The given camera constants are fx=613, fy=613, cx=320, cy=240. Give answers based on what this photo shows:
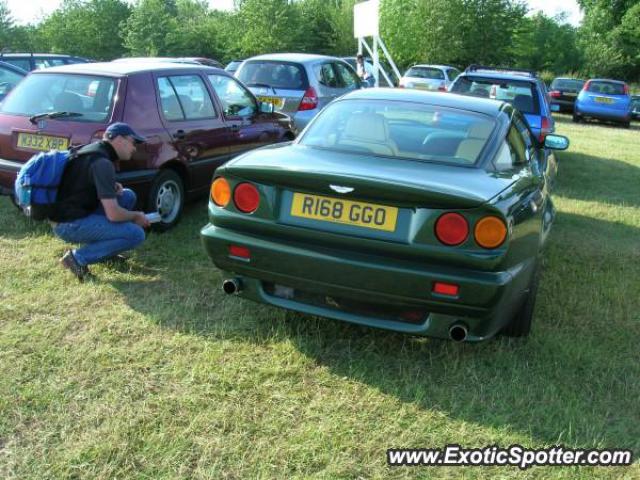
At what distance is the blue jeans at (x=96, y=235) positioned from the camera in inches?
172

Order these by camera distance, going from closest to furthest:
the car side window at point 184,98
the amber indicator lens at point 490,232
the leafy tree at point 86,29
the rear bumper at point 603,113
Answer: the amber indicator lens at point 490,232 → the car side window at point 184,98 → the rear bumper at point 603,113 → the leafy tree at point 86,29

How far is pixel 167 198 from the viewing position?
5.61 meters

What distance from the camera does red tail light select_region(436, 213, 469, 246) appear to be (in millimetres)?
2867

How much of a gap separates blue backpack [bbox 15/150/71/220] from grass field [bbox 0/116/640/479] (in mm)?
548

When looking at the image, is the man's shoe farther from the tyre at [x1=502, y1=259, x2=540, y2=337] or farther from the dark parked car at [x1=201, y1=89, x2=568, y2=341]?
the tyre at [x1=502, y1=259, x2=540, y2=337]

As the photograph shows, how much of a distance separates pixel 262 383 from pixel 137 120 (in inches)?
118

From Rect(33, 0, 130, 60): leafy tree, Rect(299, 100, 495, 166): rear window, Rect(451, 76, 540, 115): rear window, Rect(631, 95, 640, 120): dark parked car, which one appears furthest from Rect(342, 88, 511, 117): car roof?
Rect(33, 0, 130, 60): leafy tree

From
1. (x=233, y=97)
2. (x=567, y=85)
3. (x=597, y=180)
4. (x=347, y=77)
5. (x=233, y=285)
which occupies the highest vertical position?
(x=347, y=77)

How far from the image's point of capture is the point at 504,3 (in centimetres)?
3253

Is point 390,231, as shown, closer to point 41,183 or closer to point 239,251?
point 239,251

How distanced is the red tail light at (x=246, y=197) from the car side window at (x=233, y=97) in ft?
10.9

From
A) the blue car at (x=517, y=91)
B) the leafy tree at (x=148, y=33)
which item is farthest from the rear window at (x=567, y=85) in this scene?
the leafy tree at (x=148, y=33)

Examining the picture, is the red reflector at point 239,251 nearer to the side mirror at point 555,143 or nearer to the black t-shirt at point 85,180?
the black t-shirt at point 85,180

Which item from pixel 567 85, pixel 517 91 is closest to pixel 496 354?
pixel 517 91
